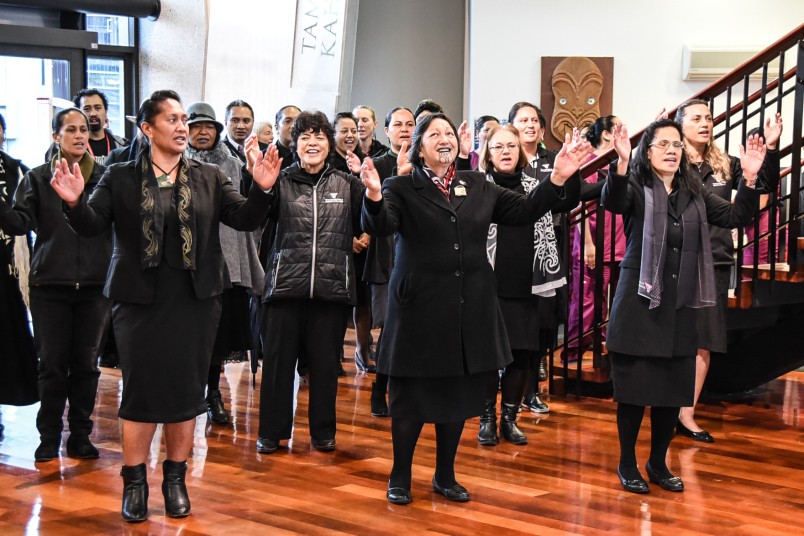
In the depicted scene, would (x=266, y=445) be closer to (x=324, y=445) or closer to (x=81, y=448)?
(x=324, y=445)

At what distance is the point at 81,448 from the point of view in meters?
4.49

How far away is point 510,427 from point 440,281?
1321 millimetres

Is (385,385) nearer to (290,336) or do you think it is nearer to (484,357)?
(290,336)

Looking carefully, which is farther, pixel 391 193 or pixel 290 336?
pixel 290 336

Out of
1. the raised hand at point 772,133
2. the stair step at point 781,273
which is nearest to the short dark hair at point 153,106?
the raised hand at point 772,133

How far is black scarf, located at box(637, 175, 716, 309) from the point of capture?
4.05 m

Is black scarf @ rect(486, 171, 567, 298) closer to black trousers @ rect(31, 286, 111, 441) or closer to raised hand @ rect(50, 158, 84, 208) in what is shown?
black trousers @ rect(31, 286, 111, 441)

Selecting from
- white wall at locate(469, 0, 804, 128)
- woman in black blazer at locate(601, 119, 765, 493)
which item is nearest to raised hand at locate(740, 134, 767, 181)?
woman in black blazer at locate(601, 119, 765, 493)

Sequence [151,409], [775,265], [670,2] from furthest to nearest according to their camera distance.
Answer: [670,2], [775,265], [151,409]

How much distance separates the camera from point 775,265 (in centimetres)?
521

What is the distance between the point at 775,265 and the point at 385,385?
79.6 inches

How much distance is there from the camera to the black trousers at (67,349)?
174 inches

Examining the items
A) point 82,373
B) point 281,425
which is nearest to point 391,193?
point 281,425

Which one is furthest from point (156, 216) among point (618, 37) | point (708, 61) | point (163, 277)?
point (708, 61)
